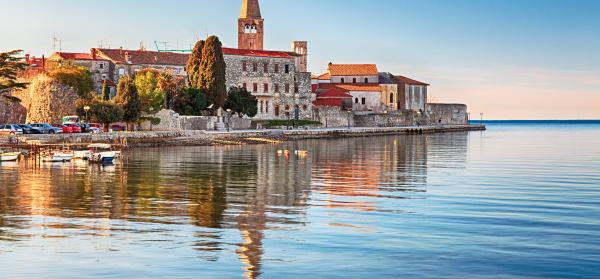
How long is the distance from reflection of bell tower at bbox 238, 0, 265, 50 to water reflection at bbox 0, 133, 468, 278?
2579 inches

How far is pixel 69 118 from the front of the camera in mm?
69312

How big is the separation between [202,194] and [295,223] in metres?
8.21

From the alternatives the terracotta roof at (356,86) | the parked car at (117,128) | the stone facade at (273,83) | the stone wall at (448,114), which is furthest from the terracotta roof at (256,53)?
the stone wall at (448,114)

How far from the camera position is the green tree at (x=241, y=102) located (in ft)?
288

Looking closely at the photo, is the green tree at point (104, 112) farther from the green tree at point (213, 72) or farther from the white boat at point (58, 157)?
the white boat at point (58, 157)

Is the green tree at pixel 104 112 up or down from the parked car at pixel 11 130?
up

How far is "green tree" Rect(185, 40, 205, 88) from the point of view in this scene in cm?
8288

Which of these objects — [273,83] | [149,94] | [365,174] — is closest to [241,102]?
[273,83]

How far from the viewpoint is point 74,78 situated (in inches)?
3113

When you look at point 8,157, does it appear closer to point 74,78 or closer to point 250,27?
point 74,78

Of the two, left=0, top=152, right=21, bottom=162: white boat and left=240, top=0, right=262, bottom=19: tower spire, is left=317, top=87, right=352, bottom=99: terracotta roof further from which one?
left=0, top=152, right=21, bottom=162: white boat

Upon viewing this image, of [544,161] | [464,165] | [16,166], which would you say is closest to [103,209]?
[16,166]

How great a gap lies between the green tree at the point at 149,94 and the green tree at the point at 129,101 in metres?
4.62

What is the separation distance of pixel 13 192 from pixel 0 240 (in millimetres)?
11652
